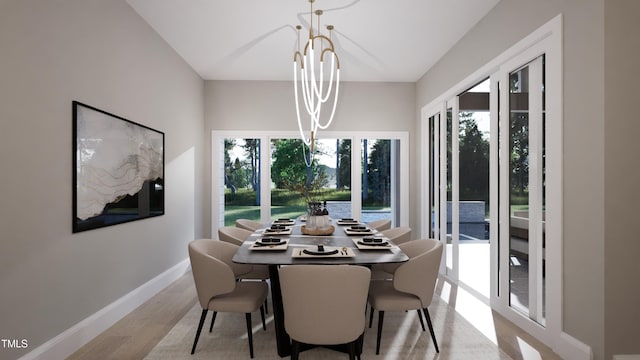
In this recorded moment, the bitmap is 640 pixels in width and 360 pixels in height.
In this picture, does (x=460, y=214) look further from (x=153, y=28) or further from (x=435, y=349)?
(x=153, y=28)

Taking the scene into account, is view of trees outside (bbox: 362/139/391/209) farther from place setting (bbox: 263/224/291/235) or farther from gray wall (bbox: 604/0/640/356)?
gray wall (bbox: 604/0/640/356)

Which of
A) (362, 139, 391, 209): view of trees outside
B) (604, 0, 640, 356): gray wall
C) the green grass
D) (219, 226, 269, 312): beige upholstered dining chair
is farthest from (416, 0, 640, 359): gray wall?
the green grass

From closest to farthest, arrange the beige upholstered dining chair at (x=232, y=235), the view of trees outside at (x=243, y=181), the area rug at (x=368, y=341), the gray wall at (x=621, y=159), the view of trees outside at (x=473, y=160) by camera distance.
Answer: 1. the gray wall at (x=621, y=159)
2. the area rug at (x=368, y=341)
3. the beige upholstered dining chair at (x=232, y=235)
4. the view of trees outside at (x=473, y=160)
5. the view of trees outside at (x=243, y=181)

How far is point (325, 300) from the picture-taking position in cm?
200

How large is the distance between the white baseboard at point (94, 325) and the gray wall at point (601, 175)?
11.2 ft

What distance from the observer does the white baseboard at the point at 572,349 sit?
2.23 meters

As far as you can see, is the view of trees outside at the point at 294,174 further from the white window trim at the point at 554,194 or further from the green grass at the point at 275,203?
the white window trim at the point at 554,194

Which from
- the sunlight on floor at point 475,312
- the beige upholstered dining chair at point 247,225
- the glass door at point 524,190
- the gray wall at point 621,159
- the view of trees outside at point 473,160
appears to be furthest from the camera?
the beige upholstered dining chair at point 247,225

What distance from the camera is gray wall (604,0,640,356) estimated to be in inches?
82.4

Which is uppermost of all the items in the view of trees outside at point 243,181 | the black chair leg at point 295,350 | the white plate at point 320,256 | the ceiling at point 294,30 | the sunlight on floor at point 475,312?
the ceiling at point 294,30

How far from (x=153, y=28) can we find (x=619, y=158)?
4213mm

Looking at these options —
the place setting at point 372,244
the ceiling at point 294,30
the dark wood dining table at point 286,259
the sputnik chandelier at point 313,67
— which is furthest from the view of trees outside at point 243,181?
the place setting at point 372,244

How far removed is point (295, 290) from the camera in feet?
6.57

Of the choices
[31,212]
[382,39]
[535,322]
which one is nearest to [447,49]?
[382,39]
